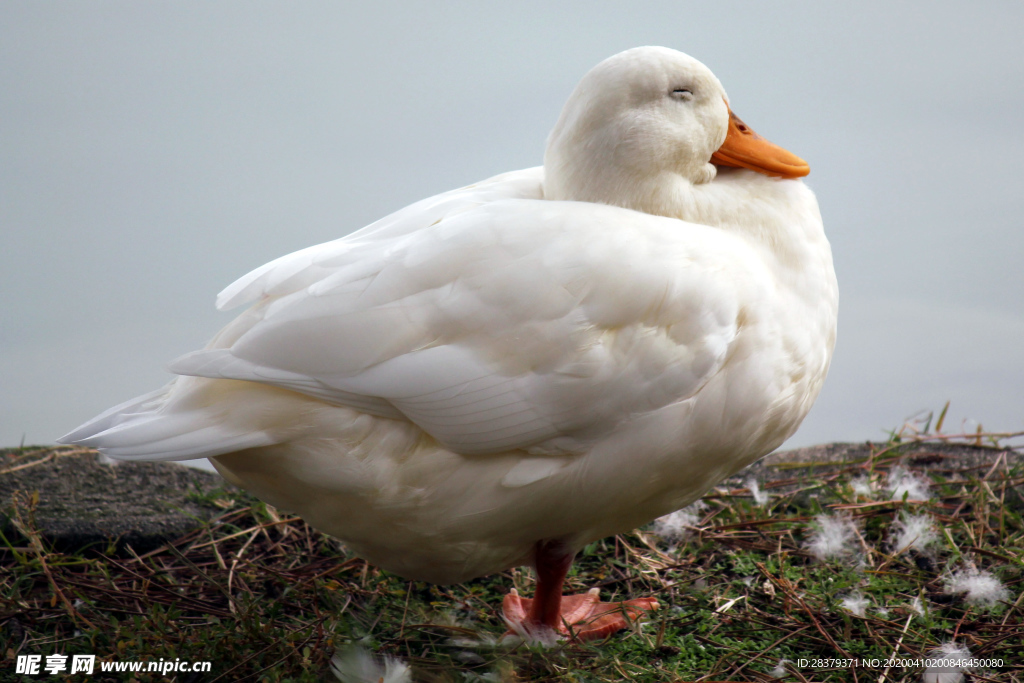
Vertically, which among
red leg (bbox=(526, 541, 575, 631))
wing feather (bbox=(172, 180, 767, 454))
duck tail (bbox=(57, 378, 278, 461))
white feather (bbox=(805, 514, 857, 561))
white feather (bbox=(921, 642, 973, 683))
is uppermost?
wing feather (bbox=(172, 180, 767, 454))

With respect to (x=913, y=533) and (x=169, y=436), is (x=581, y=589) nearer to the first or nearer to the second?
(x=913, y=533)

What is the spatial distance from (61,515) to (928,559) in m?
2.81

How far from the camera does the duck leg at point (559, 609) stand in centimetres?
204

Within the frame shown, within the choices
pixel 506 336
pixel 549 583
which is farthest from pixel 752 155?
pixel 549 583

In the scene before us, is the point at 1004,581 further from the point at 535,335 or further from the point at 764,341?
the point at 535,335

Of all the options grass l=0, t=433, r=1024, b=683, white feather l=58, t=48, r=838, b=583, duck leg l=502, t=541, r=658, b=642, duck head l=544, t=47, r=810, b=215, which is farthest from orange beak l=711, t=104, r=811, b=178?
grass l=0, t=433, r=1024, b=683

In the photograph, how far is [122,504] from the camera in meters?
2.87

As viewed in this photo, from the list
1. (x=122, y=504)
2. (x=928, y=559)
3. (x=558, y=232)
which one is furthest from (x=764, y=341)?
(x=122, y=504)

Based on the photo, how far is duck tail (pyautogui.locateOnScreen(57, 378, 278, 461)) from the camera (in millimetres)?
1576

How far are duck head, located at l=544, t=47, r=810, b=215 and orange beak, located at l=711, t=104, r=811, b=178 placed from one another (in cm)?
7

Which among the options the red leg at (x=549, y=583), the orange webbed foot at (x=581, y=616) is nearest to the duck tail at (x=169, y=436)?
the red leg at (x=549, y=583)

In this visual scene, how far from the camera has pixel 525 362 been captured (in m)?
1.63

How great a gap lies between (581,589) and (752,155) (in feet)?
4.53

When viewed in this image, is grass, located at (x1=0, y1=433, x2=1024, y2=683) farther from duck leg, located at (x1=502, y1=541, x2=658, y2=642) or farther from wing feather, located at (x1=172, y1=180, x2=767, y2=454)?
wing feather, located at (x1=172, y1=180, x2=767, y2=454)
